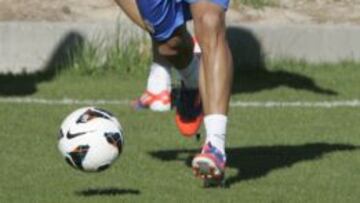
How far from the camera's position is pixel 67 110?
10188 millimetres

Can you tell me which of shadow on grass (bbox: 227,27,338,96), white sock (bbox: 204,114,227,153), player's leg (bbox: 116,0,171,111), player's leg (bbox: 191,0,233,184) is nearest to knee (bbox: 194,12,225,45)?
player's leg (bbox: 191,0,233,184)

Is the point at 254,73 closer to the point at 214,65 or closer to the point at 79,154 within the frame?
the point at 214,65

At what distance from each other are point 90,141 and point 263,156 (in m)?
1.56

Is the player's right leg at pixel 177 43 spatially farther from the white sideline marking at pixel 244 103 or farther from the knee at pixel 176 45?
the white sideline marking at pixel 244 103

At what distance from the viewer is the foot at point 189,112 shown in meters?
8.06

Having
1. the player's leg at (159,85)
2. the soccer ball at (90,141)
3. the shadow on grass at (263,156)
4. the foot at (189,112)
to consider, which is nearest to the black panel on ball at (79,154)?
the soccer ball at (90,141)

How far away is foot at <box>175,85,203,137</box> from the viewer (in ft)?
26.5

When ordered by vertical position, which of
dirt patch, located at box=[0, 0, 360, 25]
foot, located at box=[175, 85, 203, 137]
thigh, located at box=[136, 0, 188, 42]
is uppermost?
thigh, located at box=[136, 0, 188, 42]

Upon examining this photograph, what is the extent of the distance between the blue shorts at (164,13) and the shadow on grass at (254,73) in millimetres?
3707

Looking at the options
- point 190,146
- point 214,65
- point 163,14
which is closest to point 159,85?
point 190,146

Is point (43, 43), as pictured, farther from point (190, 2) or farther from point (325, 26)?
point (190, 2)

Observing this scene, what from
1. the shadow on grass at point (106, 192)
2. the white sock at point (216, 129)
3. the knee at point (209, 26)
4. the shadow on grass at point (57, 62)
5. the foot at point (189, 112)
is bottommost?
the shadow on grass at point (57, 62)

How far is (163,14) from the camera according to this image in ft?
24.7

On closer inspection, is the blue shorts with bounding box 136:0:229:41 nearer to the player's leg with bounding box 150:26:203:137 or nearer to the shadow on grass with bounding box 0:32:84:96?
the player's leg with bounding box 150:26:203:137
